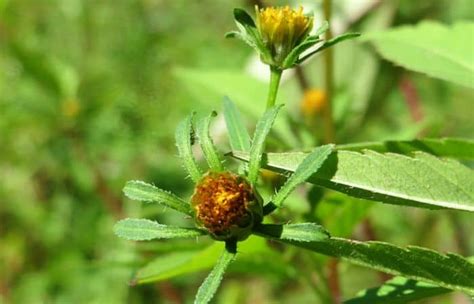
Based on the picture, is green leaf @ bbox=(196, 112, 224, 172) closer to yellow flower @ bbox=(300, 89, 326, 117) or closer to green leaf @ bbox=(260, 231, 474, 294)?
green leaf @ bbox=(260, 231, 474, 294)

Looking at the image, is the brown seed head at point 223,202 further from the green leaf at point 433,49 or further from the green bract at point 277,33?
the green leaf at point 433,49

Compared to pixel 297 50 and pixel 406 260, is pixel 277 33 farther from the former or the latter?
pixel 406 260

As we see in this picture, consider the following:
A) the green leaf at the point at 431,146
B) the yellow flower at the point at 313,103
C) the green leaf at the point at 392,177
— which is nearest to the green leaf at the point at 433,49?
the green leaf at the point at 431,146

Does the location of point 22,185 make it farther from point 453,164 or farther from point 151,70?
point 453,164

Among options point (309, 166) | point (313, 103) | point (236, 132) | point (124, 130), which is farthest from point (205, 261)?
point (124, 130)

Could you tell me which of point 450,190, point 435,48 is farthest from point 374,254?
point 435,48

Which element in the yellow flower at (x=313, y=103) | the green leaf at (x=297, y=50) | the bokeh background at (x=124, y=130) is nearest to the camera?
the green leaf at (x=297, y=50)

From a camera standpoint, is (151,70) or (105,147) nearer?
(105,147)
